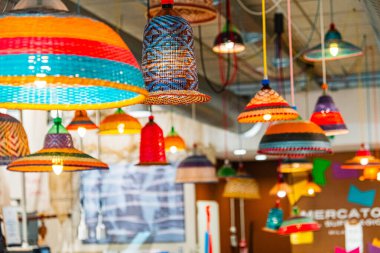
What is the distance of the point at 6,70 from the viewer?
5.60ft

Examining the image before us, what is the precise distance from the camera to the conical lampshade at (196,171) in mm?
7711

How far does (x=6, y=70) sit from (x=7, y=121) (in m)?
2.85

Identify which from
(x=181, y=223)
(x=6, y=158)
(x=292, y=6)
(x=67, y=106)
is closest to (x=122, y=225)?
(x=181, y=223)

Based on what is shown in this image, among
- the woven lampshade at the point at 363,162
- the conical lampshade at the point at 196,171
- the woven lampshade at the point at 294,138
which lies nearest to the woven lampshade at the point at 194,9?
the woven lampshade at the point at 294,138

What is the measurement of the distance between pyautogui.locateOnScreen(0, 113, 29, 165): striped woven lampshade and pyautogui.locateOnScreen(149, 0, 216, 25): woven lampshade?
1039 millimetres

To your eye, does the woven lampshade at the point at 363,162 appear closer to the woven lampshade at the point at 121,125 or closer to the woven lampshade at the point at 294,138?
the woven lampshade at the point at 121,125

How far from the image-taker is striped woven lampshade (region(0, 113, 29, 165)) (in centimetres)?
443

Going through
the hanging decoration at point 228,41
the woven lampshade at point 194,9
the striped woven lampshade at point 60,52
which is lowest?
the striped woven lampshade at point 60,52

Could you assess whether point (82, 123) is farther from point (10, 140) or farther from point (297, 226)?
point (297, 226)

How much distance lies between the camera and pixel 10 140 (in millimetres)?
A: 4434

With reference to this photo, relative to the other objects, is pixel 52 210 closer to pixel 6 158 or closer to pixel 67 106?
pixel 6 158

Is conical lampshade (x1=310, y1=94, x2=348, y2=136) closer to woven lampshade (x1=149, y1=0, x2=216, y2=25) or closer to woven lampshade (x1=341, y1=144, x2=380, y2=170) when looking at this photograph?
woven lampshade (x1=149, y1=0, x2=216, y2=25)

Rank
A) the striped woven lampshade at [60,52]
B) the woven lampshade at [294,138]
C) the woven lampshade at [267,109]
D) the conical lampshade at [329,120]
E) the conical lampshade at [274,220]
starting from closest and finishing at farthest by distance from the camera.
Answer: the striped woven lampshade at [60,52] → the woven lampshade at [267,109] → the woven lampshade at [294,138] → the conical lampshade at [329,120] → the conical lampshade at [274,220]

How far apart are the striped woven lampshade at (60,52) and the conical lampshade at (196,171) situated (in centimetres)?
582
